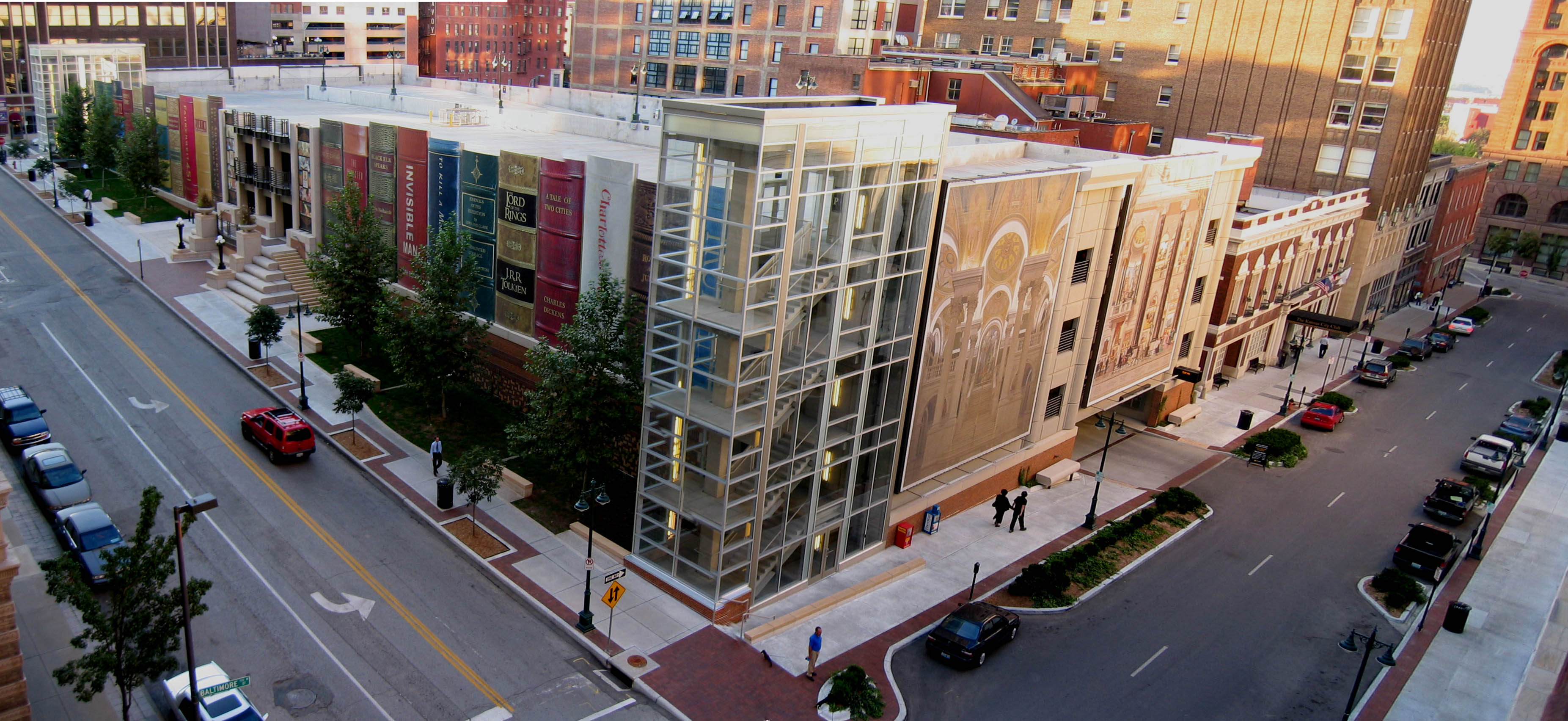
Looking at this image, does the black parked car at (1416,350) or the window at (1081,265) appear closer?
the window at (1081,265)

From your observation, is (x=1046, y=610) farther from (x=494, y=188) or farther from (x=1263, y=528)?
(x=494, y=188)

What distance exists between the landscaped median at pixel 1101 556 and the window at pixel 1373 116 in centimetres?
3842

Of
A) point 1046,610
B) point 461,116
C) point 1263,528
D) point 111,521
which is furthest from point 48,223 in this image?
point 1263,528

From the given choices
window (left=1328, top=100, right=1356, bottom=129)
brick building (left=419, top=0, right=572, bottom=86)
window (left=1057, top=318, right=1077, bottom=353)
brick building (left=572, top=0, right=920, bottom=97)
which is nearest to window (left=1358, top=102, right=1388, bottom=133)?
window (left=1328, top=100, right=1356, bottom=129)

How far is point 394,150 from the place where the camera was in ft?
154

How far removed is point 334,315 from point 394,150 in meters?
8.65

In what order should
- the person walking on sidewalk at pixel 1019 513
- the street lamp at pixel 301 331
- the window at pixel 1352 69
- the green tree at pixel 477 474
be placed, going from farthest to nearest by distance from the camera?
1. the window at pixel 1352 69
2. the street lamp at pixel 301 331
3. the person walking on sidewalk at pixel 1019 513
4. the green tree at pixel 477 474

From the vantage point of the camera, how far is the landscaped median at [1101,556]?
3288cm

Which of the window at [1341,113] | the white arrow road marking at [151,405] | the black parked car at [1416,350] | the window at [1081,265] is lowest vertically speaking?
the white arrow road marking at [151,405]

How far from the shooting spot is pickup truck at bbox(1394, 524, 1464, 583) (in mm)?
36812

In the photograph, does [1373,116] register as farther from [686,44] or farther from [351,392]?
[351,392]

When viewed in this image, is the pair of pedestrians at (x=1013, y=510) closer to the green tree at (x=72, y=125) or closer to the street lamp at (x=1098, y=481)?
the street lamp at (x=1098, y=481)

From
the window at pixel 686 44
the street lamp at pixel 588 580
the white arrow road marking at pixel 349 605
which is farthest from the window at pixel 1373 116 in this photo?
the white arrow road marking at pixel 349 605

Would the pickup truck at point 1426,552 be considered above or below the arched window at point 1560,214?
below
